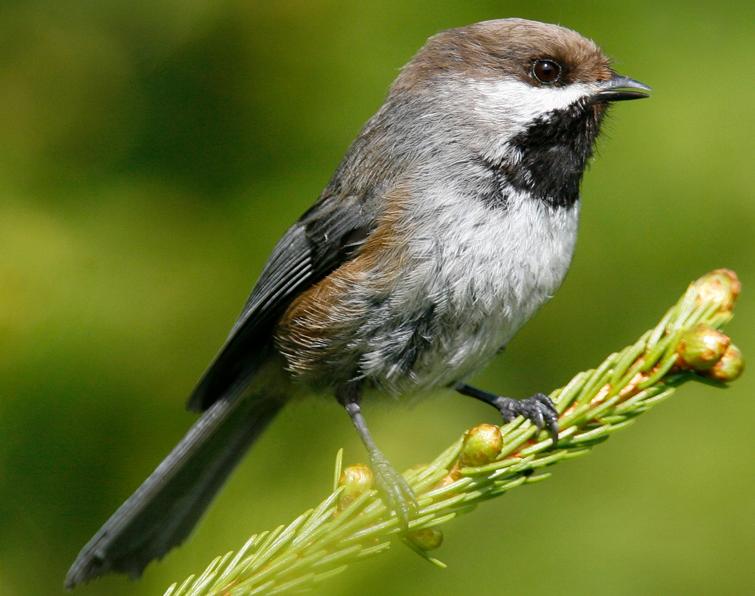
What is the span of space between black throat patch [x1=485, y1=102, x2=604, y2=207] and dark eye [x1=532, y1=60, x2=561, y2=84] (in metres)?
0.11

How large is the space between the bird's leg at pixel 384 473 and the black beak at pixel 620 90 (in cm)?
113

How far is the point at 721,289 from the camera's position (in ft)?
6.57

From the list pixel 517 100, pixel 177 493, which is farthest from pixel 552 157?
pixel 177 493

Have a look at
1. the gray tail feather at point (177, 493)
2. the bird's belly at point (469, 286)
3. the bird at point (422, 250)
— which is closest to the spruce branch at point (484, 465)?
the bird at point (422, 250)

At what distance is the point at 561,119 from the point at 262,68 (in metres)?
0.95

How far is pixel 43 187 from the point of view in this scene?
2516mm

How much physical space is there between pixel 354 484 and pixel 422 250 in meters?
0.81

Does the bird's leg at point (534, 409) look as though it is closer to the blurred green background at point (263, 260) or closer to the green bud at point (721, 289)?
the blurred green background at point (263, 260)

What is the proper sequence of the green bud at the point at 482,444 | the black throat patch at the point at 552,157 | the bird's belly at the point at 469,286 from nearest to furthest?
1. the green bud at the point at 482,444
2. the bird's belly at the point at 469,286
3. the black throat patch at the point at 552,157

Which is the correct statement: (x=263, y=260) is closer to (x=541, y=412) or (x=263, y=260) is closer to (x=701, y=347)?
(x=541, y=412)

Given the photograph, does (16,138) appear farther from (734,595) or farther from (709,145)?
(734,595)

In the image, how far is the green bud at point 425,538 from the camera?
1841mm

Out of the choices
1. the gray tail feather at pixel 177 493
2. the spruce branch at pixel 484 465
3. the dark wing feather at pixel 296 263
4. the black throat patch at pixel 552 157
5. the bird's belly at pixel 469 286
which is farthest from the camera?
the dark wing feather at pixel 296 263

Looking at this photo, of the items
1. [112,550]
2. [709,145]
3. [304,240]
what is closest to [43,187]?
[304,240]
